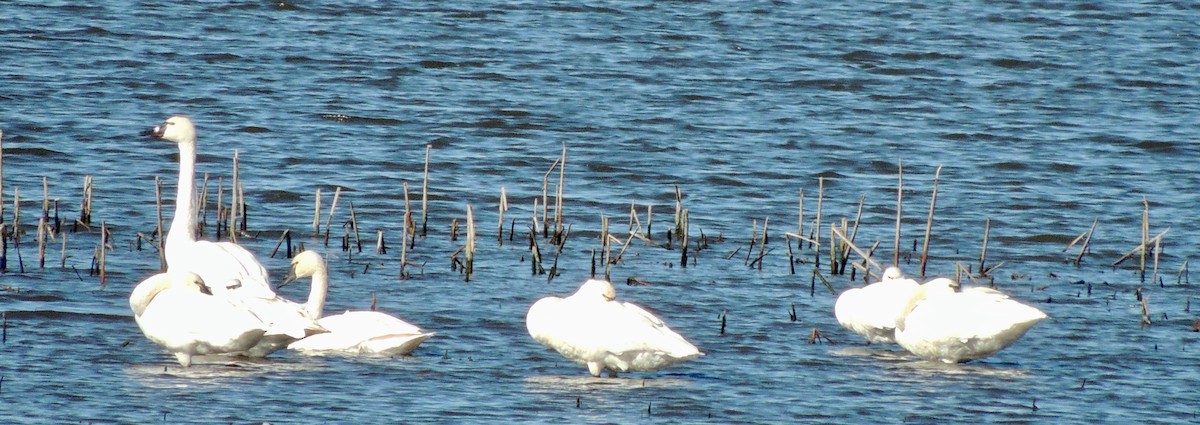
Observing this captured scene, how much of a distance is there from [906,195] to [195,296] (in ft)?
26.4

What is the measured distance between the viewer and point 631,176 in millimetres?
15938

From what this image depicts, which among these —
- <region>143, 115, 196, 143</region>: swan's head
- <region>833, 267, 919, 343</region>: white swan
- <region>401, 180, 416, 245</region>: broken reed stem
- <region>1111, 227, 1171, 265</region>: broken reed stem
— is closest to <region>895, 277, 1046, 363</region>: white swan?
<region>833, 267, 919, 343</region>: white swan

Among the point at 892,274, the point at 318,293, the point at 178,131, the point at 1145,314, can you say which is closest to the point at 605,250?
the point at 892,274

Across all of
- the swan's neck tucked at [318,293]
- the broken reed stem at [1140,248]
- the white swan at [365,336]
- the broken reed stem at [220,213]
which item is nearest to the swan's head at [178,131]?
the broken reed stem at [220,213]

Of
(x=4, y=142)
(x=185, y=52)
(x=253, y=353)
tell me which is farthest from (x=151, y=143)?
(x=253, y=353)

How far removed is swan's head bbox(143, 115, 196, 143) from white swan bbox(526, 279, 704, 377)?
13.3 ft

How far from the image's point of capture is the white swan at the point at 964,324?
850 cm

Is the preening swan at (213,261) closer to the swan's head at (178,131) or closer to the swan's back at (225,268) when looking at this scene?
the swan's back at (225,268)

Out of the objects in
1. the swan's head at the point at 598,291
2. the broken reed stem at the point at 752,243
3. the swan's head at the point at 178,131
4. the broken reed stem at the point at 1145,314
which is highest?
the swan's head at the point at 178,131

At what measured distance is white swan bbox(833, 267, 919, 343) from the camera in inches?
356

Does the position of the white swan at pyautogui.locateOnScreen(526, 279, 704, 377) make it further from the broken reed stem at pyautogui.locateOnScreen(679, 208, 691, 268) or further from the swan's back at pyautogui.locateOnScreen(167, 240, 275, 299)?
the broken reed stem at pyautogui.locateOnScreen(679, 208, 691, 268)

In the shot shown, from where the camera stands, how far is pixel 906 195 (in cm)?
1513

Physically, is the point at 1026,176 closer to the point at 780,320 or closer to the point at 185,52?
the point at 780,320

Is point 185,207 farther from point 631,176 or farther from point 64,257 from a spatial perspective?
point 631,176
